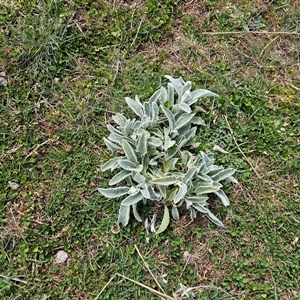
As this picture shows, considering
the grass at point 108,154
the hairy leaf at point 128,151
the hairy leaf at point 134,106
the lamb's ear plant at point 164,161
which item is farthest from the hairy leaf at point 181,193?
the hairy leaf at point 134,106

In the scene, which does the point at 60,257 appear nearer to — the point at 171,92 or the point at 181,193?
the point at 181,193

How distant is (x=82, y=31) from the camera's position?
3.27m

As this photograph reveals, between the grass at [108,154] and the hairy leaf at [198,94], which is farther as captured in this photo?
the hairy leaf at [198,94]

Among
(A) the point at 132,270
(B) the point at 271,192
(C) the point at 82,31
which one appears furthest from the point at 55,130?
(B) the point at 271,192

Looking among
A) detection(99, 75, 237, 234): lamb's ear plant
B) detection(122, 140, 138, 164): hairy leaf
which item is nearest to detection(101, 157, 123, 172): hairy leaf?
detection(99, 75, 237, 234): lamb's ear plant

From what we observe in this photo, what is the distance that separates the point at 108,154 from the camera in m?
2.99

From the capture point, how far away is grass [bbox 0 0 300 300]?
2764mm

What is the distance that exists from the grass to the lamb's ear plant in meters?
0.12

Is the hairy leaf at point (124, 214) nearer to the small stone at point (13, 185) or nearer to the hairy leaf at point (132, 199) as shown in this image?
Answer: the hairy leaf at point (132, 199)

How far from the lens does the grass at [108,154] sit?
9.07ft

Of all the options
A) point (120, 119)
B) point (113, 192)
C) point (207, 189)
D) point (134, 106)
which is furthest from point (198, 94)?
point (113, 192)

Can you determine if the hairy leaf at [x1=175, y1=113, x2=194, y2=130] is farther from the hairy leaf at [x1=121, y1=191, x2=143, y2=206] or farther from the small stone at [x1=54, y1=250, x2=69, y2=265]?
the small stone at [x1=54, y1=250, x2=69, y2=265]

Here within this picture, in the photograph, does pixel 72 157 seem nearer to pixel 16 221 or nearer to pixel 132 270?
pixel 16 221

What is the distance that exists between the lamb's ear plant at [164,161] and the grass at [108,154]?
12 cm
